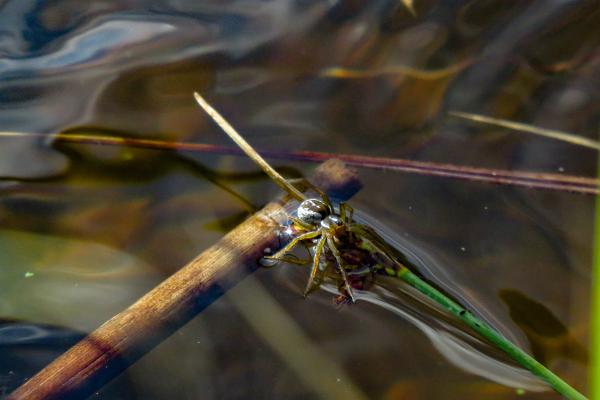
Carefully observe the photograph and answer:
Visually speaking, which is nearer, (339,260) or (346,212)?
(339,260)

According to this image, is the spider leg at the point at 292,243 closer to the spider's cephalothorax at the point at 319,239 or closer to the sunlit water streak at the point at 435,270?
the spider's cephalothorax at the point at 319,239

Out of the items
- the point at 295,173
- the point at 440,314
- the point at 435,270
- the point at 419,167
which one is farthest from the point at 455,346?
the point at 295,173

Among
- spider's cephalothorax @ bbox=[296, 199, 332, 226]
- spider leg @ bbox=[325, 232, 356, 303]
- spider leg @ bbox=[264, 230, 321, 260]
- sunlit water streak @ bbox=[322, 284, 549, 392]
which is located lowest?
sunlit water streak @ bbox=[322, 284, 549, 392]

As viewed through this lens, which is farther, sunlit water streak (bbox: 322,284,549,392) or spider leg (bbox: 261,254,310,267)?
spider leg (bbox: 261,254,310,267)

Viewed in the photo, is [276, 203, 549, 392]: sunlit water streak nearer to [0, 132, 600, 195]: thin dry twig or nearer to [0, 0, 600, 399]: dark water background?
[0, 0, 600, 399]: dark water background

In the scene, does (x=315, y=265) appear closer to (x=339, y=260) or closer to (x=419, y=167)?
(x=339, y=260)

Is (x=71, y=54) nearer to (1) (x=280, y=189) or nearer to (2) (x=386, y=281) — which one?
(1) (x=280, y=189)

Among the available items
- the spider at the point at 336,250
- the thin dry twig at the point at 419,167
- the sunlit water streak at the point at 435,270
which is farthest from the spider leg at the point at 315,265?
the thin dry twig at the point at 419,167

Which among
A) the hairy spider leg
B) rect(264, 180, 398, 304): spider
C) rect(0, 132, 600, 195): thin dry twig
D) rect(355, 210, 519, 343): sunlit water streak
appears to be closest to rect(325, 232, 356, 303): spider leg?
rect(264, 180, 398, 304): spider
